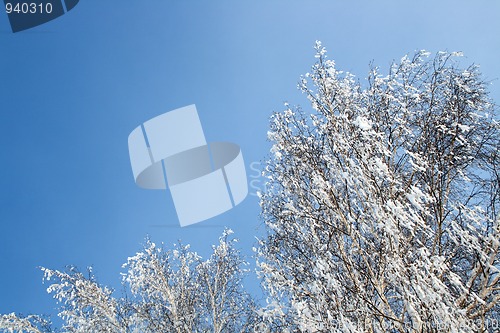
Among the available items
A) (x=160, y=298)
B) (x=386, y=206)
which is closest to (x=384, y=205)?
(x=386, y=206)

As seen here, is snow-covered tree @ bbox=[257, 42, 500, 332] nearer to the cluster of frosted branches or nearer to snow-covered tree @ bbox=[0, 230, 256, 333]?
the cluster of frosted branches

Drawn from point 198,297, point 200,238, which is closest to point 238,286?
point 198,297

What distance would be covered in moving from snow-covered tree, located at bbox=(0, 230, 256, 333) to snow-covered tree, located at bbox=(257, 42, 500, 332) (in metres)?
4.70

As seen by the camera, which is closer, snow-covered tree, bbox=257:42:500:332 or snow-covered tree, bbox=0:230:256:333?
snow-covered tree, bbox=257:42:500:332

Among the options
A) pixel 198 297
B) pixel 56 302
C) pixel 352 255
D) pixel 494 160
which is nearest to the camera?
pixel 352 255

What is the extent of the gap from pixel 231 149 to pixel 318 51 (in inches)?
468

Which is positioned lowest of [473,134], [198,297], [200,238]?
[473,134]

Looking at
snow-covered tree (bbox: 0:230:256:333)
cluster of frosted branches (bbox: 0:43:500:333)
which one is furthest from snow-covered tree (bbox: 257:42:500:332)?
snow-covered tree (bbox: 0:230:256:333)

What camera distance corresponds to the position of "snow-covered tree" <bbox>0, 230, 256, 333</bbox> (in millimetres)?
9719

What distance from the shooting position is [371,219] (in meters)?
4.38

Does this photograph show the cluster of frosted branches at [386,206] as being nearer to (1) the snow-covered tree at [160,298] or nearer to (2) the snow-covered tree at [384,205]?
(2) the snow-covered tree at [384,205]

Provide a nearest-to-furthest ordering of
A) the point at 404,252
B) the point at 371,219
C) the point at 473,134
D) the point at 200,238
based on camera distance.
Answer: the point at 404,252
the point at 371,219
the point at 473,134
the point at 200,238

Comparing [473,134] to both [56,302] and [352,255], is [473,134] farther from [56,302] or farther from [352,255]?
[56,302]

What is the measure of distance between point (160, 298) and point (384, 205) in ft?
28.2
